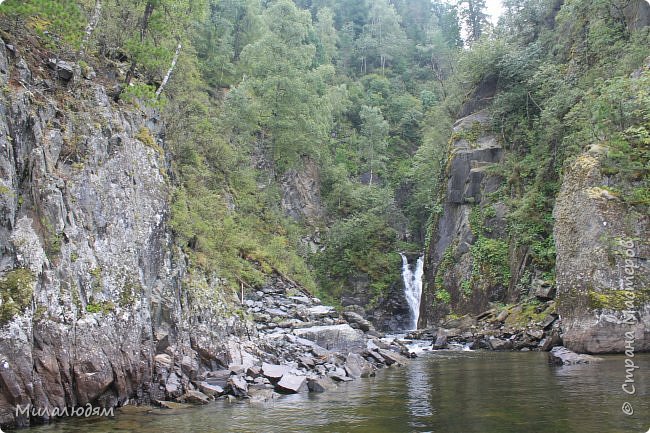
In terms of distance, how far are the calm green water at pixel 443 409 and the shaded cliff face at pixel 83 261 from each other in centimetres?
96

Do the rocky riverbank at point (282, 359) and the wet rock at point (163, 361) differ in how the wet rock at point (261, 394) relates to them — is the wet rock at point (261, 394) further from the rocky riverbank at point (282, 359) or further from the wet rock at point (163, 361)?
the wet rock at point (163, 361)

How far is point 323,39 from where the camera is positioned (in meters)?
61.2

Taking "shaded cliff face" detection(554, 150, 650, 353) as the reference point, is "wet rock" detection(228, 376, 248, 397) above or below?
below

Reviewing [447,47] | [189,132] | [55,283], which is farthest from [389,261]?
[447,47]

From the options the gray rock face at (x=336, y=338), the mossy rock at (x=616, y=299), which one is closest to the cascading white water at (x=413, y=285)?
the gray rock face at (x=336, y=338)

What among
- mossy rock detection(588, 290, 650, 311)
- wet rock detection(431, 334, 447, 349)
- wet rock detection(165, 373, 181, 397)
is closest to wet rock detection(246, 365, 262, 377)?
wet rock detection(165, 373, 181, 397)

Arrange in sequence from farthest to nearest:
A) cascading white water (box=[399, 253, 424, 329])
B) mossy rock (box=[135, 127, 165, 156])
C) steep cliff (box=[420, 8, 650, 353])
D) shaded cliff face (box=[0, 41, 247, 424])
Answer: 1. cascading white water (box=[399, 253, 424, 329])
2. steep cliff (box=[420, 8, 650, 353])
3. mossy rock (box=[135, 127, 165, 156])
4. shaded cliff face (box=[0, 41, 247, 424])

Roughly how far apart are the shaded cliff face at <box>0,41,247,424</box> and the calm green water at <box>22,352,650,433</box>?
96 centimetres

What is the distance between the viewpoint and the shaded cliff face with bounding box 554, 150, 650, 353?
1686cm

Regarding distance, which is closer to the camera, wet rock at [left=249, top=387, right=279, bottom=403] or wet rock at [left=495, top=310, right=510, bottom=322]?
wet rock at [left=249, top=387, right=279, bottom=403]

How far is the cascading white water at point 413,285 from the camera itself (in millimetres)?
34200

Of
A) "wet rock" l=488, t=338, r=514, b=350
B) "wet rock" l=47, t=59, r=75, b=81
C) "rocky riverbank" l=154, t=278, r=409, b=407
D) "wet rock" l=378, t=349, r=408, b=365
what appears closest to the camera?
"rocky riverbank" l=154, t=278, r=409, b=407

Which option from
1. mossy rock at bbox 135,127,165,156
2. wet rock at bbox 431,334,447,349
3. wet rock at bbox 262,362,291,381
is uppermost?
mossy rock at bbox 135,127,165,156

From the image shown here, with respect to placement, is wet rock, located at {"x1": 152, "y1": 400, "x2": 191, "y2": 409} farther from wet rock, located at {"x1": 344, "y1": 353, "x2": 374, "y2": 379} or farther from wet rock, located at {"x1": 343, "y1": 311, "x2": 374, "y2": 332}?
wet rock, located at {"x1": 343, "y1": 311, "x2": 374, "y2": 332}
